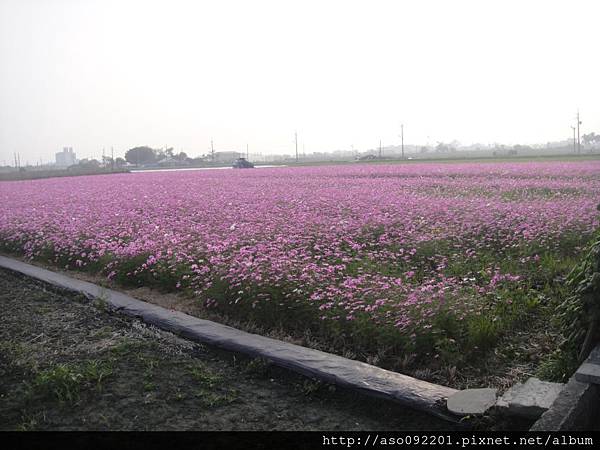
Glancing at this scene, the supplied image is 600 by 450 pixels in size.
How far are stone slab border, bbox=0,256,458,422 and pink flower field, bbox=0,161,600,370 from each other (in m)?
0.45

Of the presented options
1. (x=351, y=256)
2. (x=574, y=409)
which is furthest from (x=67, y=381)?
(x=351, y=256)

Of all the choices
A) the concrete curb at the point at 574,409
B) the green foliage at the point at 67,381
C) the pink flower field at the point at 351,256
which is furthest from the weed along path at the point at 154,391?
the pink flower field at the point at 351,256

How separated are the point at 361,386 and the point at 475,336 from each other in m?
1.12

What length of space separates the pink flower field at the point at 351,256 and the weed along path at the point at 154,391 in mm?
819

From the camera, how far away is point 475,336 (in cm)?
393

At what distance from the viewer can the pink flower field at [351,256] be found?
170 inches

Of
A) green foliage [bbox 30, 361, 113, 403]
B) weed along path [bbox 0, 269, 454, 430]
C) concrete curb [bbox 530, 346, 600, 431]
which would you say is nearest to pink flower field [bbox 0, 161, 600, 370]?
weed along path [bbox 0, 269, 454, 430]

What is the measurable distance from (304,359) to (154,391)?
40.2 inches

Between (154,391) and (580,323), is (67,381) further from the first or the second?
(580,323)

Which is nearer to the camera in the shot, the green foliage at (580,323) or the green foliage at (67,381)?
the green foliage at (580,323)

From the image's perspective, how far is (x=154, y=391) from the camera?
11.3ft

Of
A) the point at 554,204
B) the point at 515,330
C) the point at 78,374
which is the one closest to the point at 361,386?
the point at 515,330

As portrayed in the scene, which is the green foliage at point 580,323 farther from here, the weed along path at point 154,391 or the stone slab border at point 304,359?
the weed along path at point 154,391

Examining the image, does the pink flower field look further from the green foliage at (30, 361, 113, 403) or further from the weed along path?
the green foliage at (30, 361, 113, 403)
